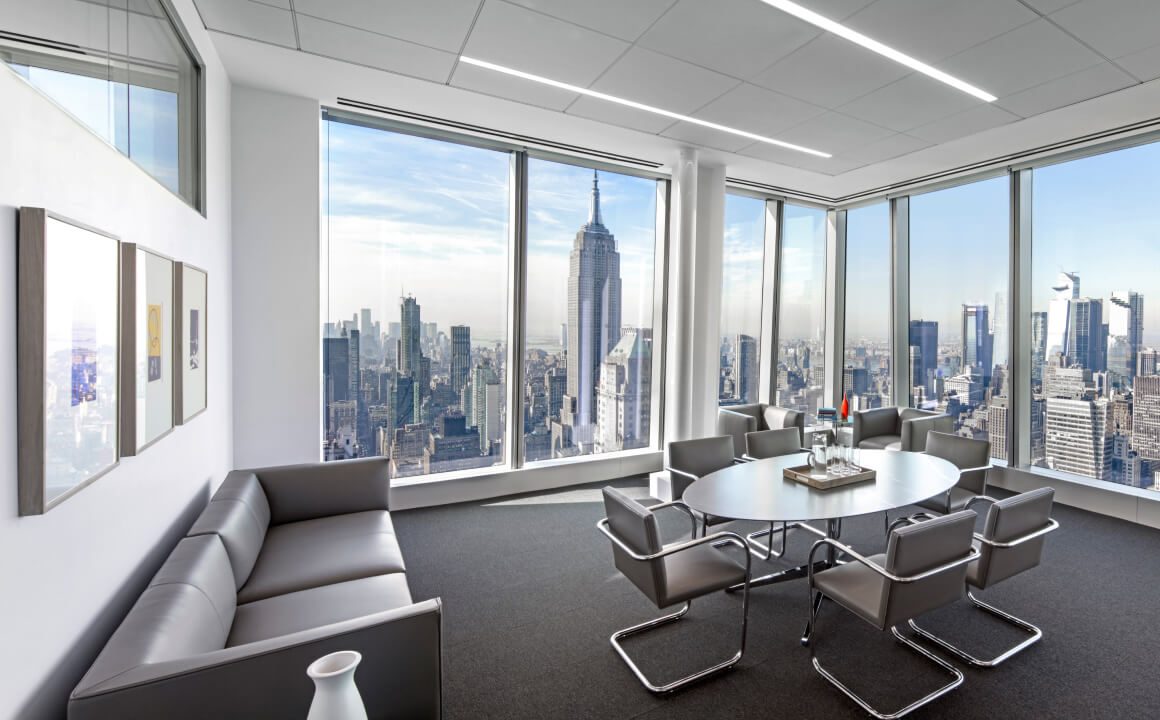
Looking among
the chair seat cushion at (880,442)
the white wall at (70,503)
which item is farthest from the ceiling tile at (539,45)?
the chair seat cushion at (880,442)

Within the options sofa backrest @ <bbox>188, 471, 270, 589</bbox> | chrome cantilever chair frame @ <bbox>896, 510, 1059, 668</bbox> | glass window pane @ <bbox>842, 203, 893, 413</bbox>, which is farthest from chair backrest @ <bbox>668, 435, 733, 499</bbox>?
glass window pane @ <bbox>842, 203, 893, 413</bbox>

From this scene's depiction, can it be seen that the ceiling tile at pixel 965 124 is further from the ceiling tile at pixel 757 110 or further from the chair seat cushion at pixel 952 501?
the chair seat cushion at pixel 952 501

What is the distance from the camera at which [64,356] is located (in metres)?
1.35

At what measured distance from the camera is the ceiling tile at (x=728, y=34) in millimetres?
2627

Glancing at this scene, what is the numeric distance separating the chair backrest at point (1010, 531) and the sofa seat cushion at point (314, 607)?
2.46 m

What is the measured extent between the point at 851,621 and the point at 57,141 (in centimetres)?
361

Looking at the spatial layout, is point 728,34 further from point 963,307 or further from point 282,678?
point 963,307

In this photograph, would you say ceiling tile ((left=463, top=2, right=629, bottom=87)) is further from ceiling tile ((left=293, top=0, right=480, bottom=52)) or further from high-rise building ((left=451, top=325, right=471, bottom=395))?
high-rise building ((left=451, top=325, right=471, bottom=395))

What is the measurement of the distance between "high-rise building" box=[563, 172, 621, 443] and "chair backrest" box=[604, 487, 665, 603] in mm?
2733

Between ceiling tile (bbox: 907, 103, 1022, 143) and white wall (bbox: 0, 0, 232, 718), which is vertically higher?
ceiling tile (bbox: 907, 103, 1022, 143)

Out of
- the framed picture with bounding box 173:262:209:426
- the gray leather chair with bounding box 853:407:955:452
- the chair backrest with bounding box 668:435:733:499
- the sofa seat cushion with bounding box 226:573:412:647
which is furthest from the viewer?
the gray leather chair with bounding box 853:407:955:452

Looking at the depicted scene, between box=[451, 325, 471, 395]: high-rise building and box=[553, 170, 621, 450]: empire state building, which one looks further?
box=[553, 170, 621, 450]: empire state building

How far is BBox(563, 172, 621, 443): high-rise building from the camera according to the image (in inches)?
197

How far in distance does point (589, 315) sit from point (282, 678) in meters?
4.05
